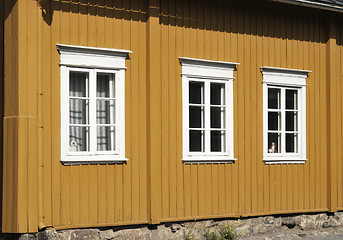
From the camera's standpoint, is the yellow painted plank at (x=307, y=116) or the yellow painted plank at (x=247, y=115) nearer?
the yellow painted plank at (x=247, y=115)

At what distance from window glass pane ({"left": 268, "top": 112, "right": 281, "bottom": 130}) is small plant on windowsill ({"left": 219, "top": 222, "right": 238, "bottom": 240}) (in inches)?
85.9

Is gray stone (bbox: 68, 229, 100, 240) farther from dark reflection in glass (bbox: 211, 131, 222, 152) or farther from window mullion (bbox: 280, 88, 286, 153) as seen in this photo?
window mullion (bbox: 280, 88, 286, 153)

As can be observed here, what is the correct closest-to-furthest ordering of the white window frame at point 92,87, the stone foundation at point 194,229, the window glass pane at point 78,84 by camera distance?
the stone foundation at point 194,229 < the white window frame at point 92,87 < the window glass pane at point 78,84

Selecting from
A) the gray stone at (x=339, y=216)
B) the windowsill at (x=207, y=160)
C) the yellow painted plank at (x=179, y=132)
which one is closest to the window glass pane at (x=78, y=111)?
the yellow painted plank at (x=179, y=132)

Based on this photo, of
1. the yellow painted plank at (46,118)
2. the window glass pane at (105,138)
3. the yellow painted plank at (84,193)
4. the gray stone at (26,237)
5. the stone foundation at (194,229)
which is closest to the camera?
the gray stone at (26,237)

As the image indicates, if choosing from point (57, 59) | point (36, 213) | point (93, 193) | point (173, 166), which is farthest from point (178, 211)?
point (57, 59)

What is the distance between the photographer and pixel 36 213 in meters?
9.15

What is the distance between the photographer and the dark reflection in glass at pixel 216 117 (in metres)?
11.3

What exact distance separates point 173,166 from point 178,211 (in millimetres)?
798

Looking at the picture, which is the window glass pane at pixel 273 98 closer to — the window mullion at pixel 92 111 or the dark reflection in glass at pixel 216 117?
the dark reflection in glass at pixel 216 117

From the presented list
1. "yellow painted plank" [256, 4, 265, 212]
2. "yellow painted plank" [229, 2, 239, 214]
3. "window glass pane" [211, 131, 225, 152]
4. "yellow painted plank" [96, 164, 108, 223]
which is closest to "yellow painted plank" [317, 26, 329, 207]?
"yellow painted plank" [256, 4, 265, 212]

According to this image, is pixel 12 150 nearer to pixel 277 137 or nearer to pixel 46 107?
pixel 46 107

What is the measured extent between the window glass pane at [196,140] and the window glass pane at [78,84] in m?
2.19

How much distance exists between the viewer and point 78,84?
9867 mm
